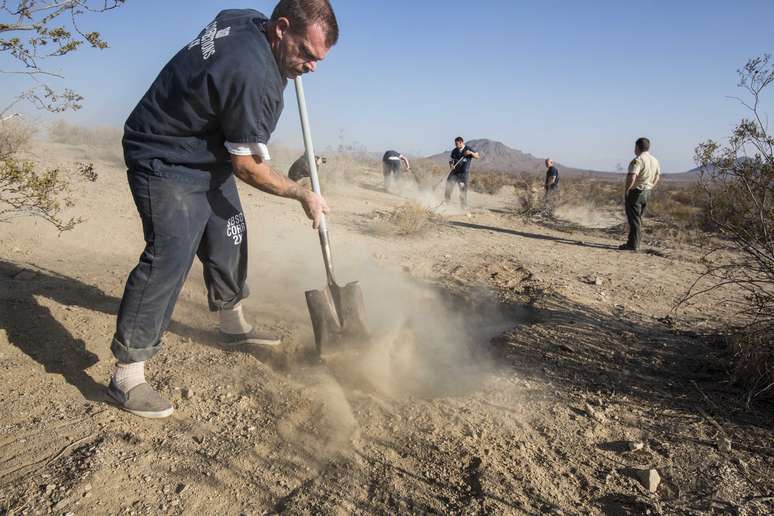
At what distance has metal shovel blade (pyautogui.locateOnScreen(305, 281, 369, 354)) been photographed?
2947mm

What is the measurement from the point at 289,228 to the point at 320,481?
5139 millimetres

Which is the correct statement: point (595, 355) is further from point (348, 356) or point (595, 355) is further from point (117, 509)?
point (117, 509)

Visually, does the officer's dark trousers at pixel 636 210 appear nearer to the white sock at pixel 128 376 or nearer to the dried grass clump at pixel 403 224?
the dried grass clump at pixel 403 224

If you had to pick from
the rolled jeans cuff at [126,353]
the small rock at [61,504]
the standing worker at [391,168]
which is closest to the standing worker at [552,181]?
the standing worker at [391,168]

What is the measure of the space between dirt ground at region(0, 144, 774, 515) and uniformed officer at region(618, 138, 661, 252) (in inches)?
121

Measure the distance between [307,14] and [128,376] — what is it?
1.95m

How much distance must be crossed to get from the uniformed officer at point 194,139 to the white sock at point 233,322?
746mm

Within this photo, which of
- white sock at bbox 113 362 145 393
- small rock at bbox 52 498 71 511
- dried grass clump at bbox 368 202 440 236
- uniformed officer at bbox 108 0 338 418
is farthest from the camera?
dried grass clump at bbox 368 202 440 236

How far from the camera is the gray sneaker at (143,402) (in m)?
2.37

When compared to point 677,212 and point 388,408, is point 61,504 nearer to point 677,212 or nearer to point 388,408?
point 388,408

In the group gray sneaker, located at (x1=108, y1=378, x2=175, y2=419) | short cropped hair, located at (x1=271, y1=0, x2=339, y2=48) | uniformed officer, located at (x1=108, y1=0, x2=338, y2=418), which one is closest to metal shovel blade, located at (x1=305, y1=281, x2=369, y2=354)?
uniformed officer, located at (x1=108, y1=0, x2=338, y2=418)

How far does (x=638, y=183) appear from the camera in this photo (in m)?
7.66

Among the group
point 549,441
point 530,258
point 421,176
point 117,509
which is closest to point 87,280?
point 117,509

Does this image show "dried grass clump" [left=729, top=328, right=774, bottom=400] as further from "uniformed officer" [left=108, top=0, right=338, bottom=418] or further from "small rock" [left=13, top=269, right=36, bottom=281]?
"small rock" [left=13, top=269, right=36, bottom=281]
